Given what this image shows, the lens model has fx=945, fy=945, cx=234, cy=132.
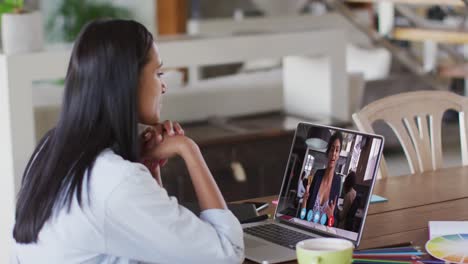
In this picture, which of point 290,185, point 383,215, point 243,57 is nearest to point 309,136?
point 290,185

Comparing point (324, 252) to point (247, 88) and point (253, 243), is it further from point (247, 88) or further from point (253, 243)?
point (247, 88)

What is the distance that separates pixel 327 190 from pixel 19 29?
214cm

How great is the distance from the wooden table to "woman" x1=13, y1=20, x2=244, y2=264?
18.1 inches

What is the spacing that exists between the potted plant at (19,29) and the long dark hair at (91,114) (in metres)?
2.06

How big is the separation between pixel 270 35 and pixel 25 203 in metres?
2.68

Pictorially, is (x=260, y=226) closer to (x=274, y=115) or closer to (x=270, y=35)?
(x=270, y=35)

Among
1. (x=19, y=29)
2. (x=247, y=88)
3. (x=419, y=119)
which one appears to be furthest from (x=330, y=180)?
(x=247, y=88)

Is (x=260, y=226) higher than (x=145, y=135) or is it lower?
lower

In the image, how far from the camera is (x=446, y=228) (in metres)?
2.16

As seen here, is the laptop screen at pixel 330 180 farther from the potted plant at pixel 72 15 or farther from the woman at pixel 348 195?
the potted plant at pixel 72 15

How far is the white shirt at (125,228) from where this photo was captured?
5.80 feet

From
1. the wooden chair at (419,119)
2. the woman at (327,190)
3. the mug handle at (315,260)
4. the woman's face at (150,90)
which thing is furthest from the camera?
the wooden chair at (419,119)

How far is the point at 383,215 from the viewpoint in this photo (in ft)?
7.71

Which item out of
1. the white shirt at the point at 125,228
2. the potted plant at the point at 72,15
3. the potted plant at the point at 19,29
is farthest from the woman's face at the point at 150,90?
the potted plant at the point at 72,15
